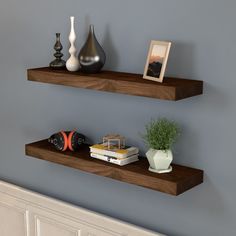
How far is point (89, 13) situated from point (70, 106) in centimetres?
43

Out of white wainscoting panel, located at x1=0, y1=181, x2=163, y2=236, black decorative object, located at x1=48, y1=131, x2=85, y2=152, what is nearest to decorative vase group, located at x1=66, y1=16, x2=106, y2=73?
black decorative object, located at x1=48, y1=131, x2=85, y2=152

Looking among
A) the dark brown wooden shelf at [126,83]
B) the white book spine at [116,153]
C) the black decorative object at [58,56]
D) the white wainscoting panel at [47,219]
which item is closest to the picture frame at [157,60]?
the dark brown wooden shelf at [126,83]

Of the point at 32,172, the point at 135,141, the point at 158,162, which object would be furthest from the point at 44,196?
the point at 158,162

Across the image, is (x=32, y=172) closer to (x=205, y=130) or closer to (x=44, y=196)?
(x=44, y=196)

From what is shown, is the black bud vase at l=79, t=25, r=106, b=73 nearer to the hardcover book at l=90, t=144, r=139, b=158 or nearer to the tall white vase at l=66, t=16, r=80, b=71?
the tall white vase at l=66, t=16, r=80, b=71

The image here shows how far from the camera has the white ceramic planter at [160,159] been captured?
184 cm

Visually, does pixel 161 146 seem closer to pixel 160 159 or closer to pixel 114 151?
pixel 160 159

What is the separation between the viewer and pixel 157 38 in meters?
1.92

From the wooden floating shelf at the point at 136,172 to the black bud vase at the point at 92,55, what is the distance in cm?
37

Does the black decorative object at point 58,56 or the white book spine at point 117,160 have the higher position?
the black decorative object at point 58,56

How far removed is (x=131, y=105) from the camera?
6.73 feet

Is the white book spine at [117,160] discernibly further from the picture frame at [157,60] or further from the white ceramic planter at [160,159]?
the picture frame at [157,60]

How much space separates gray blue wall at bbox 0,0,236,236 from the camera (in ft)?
5.91

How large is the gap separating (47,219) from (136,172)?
30.7 inches
